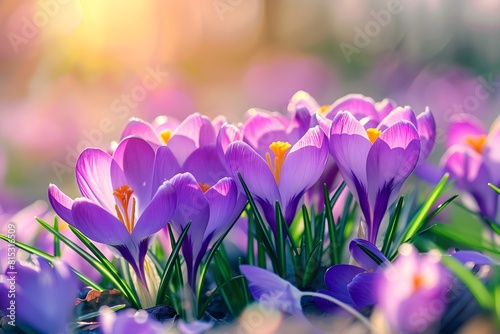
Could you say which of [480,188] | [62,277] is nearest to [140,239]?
[62,277]

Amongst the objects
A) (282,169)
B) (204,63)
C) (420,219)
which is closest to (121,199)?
(282,169)

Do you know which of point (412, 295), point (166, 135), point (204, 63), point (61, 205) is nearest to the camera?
point (412, 295)

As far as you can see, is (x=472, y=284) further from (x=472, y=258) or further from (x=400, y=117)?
(x=400, y=117)

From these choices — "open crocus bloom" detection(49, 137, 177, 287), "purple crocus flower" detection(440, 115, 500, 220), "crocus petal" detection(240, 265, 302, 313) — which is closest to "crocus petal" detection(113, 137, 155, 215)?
"open crocus bloom" detection(49, 137, 177, 287)

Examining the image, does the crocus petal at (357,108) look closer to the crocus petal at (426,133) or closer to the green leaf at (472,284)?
the crocus petal at (426,133)

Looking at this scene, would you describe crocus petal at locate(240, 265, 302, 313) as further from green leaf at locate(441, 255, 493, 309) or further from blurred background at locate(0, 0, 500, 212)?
blurred background at locate(0, 0, 500, 212)

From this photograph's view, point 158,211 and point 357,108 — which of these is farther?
point 357,108

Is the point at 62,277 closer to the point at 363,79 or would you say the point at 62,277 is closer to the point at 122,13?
the point at 363,79
